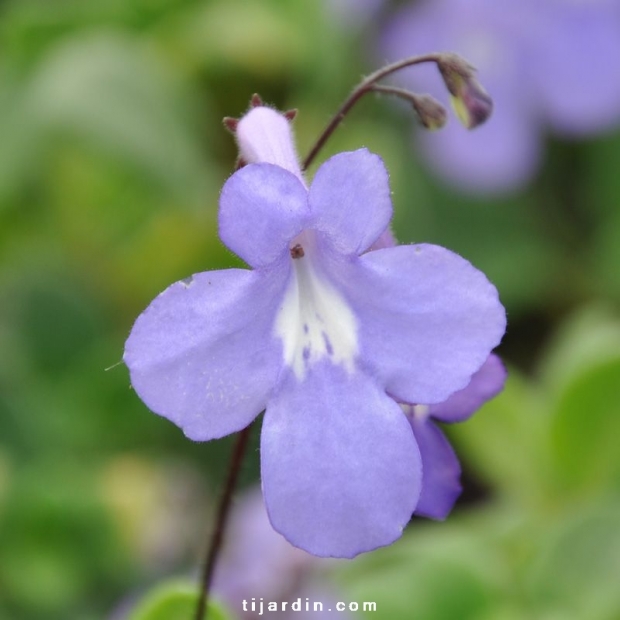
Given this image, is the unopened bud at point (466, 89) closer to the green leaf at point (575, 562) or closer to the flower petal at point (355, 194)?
the flower petal at point (355, 194)

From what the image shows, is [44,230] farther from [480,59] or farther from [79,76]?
[480,59]

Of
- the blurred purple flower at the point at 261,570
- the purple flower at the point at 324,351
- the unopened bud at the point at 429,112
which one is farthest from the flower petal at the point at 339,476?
the blurred purple flower at the point at 261,570

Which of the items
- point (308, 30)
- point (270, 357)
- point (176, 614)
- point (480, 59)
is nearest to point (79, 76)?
point (308, 30)

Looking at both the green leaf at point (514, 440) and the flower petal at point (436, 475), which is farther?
the green leaf at point (514, 440)

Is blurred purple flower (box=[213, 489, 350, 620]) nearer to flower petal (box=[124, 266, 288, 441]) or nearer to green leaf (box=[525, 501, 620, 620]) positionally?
green leaf (box=[525, 501, 620, 620])

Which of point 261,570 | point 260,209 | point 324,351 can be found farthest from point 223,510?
point 261,570
